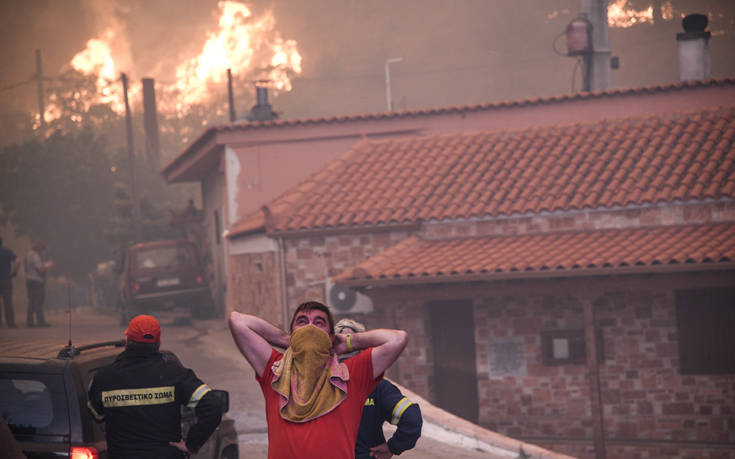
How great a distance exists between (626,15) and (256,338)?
66656mm

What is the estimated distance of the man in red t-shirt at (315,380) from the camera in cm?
398

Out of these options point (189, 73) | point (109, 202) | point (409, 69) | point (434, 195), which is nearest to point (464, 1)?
point (409, 69)

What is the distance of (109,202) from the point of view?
1666 inches

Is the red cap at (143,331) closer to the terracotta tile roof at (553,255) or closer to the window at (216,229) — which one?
the terracotta tile roof at (553,255)

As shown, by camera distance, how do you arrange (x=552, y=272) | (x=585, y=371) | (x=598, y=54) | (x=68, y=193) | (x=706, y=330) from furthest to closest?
(x=68, y=193) < (x=598, y=54) < (x=585, y=371) < (x=706, y=330) < (x=552, y=272)

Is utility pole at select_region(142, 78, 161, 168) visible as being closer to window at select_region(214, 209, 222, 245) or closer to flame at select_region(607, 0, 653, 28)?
window at select_region(214, 209, 222, 245)

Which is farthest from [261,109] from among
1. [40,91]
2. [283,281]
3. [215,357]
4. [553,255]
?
[40,91]

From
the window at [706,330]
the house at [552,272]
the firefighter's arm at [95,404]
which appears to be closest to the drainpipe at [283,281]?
the house at [552,272]

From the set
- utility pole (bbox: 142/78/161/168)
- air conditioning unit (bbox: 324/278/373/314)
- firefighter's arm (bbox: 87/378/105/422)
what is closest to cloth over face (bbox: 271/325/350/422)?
firefighter's arm (bbox: 87/378/105/422)

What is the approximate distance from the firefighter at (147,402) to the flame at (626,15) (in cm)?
5950

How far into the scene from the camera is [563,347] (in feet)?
52.1

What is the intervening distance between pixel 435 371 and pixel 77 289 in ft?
104

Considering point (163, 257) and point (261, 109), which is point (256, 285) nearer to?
point (163, 257)

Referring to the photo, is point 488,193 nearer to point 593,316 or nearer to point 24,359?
point 593,316
